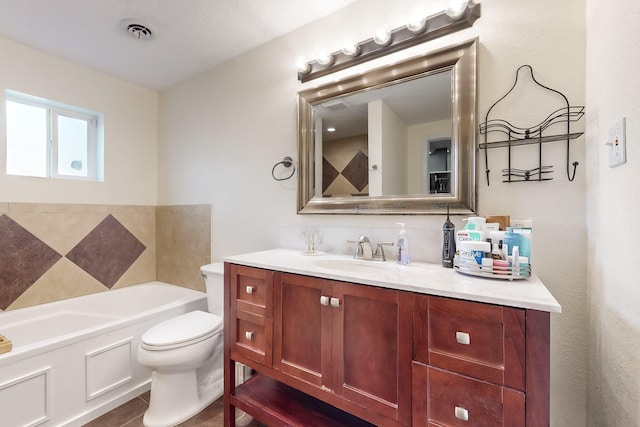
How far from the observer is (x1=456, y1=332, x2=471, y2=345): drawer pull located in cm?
86

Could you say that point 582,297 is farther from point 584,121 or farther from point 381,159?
point 381,159

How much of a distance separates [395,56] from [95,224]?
270 centimetres

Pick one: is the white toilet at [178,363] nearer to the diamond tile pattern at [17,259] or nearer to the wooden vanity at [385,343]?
the wooden vanity at [385,343]

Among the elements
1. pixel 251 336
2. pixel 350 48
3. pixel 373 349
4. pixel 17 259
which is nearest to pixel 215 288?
pixel 251 336

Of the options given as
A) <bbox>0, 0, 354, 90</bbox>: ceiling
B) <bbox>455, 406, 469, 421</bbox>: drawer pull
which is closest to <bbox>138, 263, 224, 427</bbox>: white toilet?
<bbox>455, 406, 469, 421</bbox>: drawer pull

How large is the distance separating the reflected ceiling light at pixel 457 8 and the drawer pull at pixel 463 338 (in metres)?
1.39

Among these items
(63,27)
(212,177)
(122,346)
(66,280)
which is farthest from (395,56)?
(66,280)

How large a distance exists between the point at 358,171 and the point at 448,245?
65 centimetres

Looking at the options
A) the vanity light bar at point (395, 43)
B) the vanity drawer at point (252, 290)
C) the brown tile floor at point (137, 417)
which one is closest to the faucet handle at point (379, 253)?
the vanity drawer at point (252, 290)

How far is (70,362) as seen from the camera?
1.58 meters

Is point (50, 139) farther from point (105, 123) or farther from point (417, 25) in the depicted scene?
point (417, 25)

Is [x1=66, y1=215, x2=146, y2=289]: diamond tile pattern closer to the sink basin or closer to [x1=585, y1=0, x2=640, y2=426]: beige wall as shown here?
the sink basin

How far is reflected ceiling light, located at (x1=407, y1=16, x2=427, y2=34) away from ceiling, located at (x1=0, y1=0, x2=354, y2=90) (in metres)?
0.48

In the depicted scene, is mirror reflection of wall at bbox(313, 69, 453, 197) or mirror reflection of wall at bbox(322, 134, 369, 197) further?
mirror reflection of wall at bbox(322, 134, 369, 197)
